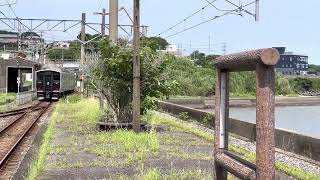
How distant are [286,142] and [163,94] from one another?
5323 millimetres

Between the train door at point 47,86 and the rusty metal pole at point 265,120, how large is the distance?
48687 mm

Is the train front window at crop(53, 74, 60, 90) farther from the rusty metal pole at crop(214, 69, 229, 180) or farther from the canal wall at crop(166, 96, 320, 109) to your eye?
the rusty metal pole at crop(214, 69, 229, 180)

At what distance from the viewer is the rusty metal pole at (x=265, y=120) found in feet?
18.3

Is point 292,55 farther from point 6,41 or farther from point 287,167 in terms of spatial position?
point 287,167

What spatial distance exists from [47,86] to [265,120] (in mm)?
49396

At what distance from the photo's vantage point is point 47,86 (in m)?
53.7

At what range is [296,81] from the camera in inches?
4311

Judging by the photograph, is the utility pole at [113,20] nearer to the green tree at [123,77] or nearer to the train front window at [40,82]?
the green tree at [123,77]

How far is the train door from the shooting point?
175 ft

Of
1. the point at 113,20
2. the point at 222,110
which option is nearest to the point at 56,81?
the point at 113,20

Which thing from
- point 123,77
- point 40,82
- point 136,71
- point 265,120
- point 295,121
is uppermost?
point 136,71

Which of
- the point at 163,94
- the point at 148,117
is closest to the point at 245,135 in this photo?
the point at 163,94

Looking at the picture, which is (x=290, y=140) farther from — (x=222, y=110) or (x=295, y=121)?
(x=295, y=121)

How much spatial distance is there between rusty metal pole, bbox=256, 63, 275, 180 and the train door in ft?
160
